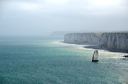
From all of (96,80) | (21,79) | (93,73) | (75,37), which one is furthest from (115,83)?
(75,37)

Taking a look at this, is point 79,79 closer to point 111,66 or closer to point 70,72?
point 70,72

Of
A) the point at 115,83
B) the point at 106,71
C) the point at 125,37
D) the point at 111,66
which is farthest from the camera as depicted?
the point at 125,37

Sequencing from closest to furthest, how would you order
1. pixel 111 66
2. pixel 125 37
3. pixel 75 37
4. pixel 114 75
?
pixel 114 75 < pixel 111 66 < pixel 125 37 < pixel 75 37

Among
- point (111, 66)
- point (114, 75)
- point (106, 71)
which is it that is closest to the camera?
point (114, 75)

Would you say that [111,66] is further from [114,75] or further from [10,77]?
[10,77]

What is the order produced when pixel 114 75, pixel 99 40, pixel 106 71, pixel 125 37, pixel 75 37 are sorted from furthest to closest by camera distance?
pixel 75 37 < pixel 99 40 < pixel 125 37 < pixel 106 71 < pixel 114 75

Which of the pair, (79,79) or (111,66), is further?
(111,66)

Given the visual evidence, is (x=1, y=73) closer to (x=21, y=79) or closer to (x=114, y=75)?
(x=21, y=79)

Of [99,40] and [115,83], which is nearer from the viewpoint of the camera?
[115,83]

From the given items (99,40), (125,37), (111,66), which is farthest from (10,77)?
(99,40)
